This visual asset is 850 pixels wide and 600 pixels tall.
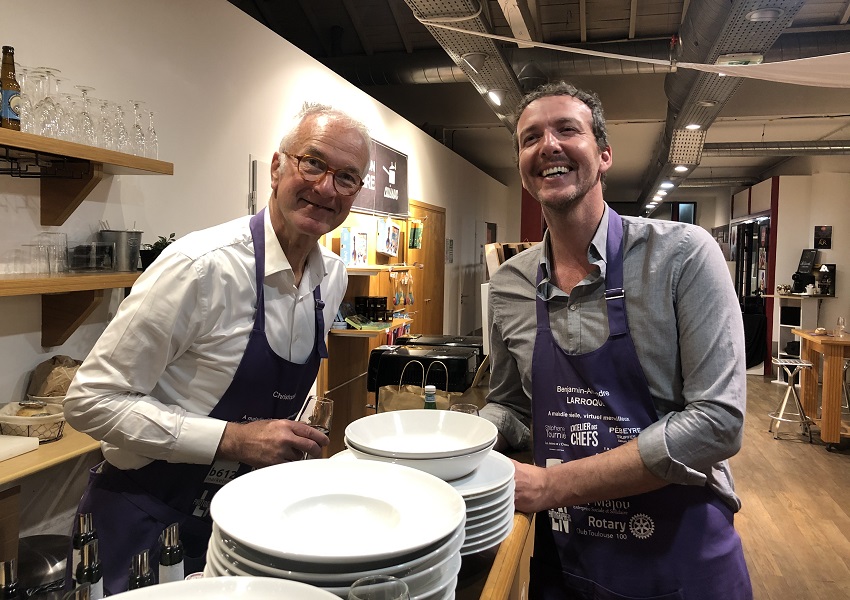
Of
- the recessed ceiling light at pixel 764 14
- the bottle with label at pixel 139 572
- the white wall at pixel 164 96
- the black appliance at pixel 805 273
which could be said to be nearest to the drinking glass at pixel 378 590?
the bottle with label at pixel 139 572

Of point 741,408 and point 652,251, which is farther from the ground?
point 652,251

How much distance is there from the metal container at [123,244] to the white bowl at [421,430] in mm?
1872

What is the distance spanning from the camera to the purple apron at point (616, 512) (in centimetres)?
143

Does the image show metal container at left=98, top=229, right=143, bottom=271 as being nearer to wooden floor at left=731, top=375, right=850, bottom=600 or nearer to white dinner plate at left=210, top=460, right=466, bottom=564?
white dinner plate at left=210, top=460, right=466, bottom=564

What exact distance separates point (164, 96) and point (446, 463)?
2790mm

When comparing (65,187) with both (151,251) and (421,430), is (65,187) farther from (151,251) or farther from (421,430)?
(421,430)

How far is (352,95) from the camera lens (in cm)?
537

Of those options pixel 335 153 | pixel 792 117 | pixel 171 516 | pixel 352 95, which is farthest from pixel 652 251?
pixel 792 117

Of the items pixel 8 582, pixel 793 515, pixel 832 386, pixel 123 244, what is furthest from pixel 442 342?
pixel 832 386

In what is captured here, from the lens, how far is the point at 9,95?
2.09 metres

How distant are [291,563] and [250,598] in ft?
0.22

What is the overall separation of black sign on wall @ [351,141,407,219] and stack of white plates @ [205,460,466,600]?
4263 millimetres

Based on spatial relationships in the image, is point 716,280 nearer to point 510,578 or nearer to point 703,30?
point 510,578

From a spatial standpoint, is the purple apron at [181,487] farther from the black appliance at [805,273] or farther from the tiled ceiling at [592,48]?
the black appliance at [805,273]
